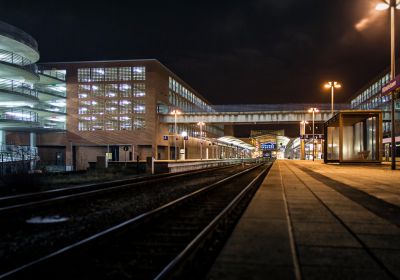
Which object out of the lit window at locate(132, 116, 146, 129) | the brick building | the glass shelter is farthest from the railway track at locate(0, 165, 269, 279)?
the brick building

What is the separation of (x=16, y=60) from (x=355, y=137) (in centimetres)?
4078

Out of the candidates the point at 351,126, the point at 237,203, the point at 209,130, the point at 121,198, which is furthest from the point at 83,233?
the point at 209,130

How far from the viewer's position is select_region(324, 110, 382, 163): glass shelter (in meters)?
33.8

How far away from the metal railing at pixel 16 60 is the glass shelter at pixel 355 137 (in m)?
35.4

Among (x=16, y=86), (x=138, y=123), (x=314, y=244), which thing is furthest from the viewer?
(x=138, y=123)

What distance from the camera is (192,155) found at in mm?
99562

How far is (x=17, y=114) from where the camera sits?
54812 mm

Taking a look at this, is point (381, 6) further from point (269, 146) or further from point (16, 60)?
point (269, 146)

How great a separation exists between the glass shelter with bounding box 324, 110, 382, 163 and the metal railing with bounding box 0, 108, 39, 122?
123ft

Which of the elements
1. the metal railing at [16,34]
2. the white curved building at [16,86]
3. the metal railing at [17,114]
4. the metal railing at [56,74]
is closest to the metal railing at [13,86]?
the white curved building at [16,86]

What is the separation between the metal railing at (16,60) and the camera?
46278 mm

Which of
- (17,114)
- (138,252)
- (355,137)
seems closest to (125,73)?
(17,114)

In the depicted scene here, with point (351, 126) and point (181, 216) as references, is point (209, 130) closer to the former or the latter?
point (351, 126)

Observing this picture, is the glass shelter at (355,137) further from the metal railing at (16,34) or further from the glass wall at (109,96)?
Result: the glass wall at (109,96)
